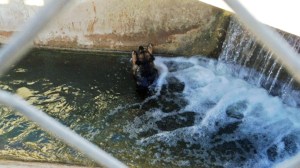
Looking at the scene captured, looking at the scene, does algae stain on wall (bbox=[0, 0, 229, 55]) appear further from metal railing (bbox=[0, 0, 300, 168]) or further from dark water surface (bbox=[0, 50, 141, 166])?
metal railing (bbox=[0, 0, 300, 168])

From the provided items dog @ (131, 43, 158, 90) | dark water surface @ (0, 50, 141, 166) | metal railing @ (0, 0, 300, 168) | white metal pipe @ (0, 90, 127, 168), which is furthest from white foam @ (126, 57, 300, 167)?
metal railing @ (0, 0, 300, 168)

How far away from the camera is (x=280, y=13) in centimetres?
432

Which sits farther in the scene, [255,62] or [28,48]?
[255,62]

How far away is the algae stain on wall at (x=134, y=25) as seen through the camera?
7.32 metres

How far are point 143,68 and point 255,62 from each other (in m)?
2.05

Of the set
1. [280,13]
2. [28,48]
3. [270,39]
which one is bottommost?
[28,48]

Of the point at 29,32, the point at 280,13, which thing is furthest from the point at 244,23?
the point at 280,13

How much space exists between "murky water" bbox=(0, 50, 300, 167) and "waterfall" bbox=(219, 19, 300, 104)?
168mm

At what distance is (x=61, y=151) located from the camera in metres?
5.37

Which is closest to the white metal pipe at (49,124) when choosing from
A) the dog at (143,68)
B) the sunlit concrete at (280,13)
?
the sunlit concrete at (280,13)

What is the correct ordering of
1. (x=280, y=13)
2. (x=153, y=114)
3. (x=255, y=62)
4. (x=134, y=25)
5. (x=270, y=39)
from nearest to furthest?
(x=270, y=39) → (x=280, y=13) → (x=153, y=114) → (x=255, y=62) → (x=134, y=25)

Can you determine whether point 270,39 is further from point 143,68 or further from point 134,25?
point 134,25

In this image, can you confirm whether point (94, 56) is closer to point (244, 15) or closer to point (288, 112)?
point (288, 112)

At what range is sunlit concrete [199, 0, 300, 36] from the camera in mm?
4188
